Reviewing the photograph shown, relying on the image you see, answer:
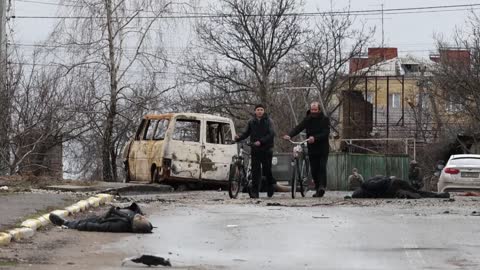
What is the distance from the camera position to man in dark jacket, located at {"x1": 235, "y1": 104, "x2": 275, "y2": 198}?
50.8 ft

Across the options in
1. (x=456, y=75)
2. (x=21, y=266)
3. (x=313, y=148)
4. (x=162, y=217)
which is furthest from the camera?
(x=456, y=75)

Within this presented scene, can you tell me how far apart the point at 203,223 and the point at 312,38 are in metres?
40.1

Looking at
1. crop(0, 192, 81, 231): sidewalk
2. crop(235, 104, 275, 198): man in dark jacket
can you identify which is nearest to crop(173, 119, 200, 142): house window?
crop(235, 104, 275, 198): man in dark jacket

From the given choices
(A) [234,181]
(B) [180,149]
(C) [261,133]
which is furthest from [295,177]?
(B) [180,149]

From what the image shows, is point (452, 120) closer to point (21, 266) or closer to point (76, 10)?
point (76, 10)

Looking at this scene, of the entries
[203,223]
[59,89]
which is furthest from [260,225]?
[59,89]

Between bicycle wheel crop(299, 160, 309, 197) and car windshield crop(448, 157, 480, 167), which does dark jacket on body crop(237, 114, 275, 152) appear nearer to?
bicycle wheel crop(299, 160, 309, 197)

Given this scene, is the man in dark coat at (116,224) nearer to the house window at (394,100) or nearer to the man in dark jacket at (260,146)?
the man in dark jacket at (260,146)

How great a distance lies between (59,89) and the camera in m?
29.6

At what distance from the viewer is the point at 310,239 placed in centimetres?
903

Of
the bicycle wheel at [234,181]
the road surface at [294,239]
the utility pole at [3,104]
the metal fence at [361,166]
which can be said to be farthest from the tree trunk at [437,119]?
the road surface at [294,239]

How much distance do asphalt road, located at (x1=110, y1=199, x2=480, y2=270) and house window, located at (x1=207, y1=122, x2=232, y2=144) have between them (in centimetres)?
981

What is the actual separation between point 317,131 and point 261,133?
1071 millimetres

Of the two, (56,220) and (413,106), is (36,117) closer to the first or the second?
(56,220)
